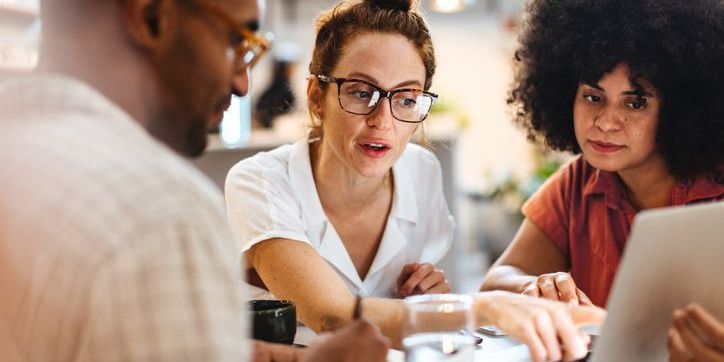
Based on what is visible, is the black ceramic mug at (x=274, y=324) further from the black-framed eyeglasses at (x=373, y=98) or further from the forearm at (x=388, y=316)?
the black-framed eyeglasses at (x=373, y=98)

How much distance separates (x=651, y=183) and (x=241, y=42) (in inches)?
45.8

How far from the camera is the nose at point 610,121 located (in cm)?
156

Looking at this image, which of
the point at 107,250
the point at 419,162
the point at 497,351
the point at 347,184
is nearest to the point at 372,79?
the point at 347,184

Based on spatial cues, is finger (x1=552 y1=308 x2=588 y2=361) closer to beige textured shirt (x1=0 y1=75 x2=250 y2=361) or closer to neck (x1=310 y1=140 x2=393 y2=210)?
beige textured shirt (x1=0 y1=75 x2=250 y2=361)

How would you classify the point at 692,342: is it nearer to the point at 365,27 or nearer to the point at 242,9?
the point at 242,9

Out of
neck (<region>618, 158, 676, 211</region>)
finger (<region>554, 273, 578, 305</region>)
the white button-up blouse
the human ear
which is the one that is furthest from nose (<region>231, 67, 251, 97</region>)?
neck (<region>618, 158, 676, 211</region>)

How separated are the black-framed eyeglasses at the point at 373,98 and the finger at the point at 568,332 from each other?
0.65 m

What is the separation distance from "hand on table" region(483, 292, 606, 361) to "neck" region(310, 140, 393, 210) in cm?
68

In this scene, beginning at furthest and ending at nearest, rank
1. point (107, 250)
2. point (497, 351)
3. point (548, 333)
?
point (497, 351)
point (548, 333)
point (107, 250)

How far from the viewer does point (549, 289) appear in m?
1.38

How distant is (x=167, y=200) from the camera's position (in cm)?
66

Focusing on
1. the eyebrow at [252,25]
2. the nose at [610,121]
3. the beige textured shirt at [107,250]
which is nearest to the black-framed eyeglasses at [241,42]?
the eyebrow at [252,25]

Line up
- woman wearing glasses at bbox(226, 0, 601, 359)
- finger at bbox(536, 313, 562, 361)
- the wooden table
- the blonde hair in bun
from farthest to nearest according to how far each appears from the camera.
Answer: the blonde hair in bun → woman wearing glasses at bbox(226, 0, 601, 359) → the wooden table → finger at bbox(536, 313, 562, 361)

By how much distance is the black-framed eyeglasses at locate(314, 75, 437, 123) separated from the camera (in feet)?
5.24
